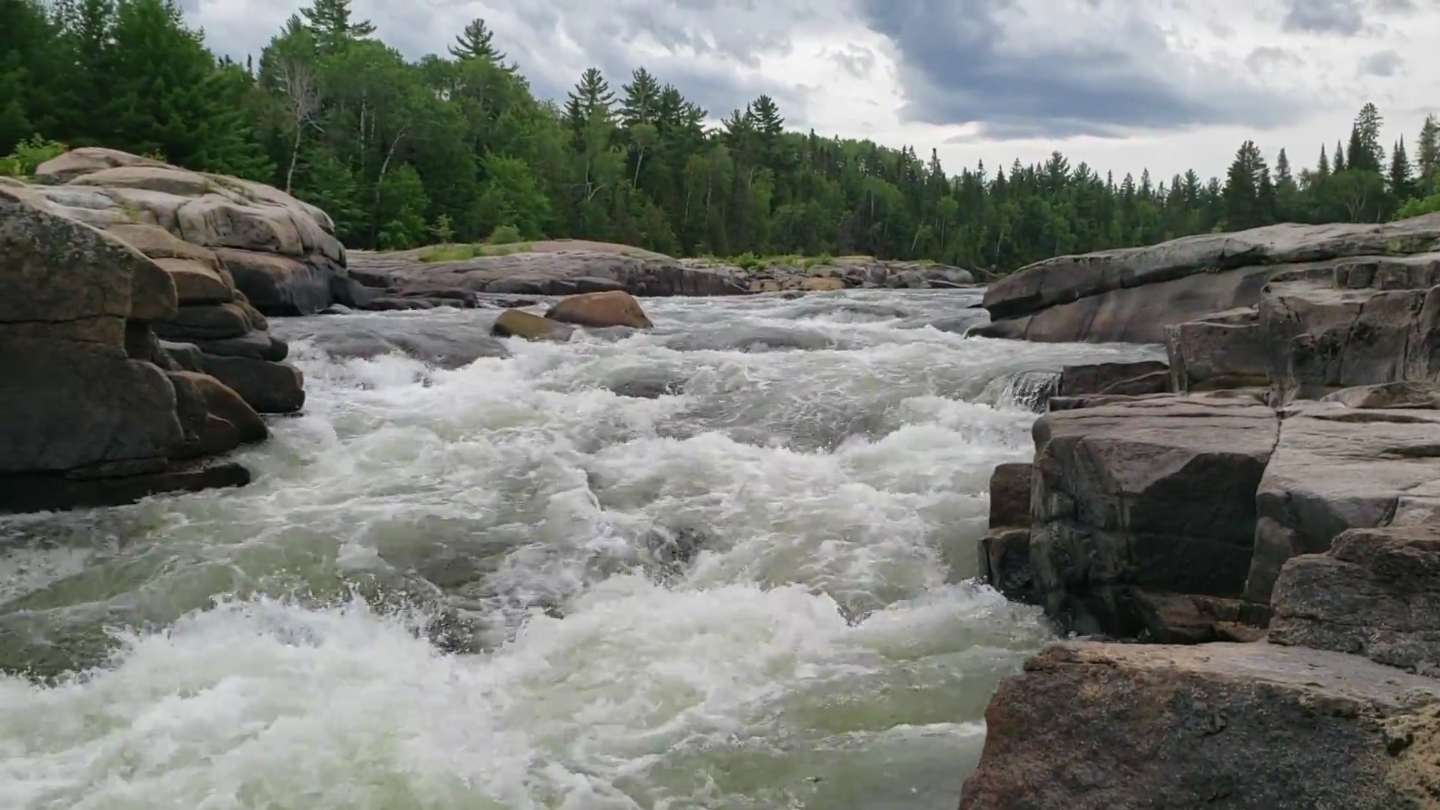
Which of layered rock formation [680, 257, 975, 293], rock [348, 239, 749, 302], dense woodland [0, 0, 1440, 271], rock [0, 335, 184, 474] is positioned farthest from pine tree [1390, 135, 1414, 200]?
rock [0, 335, 184, 474]

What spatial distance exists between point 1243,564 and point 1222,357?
13.8 feet

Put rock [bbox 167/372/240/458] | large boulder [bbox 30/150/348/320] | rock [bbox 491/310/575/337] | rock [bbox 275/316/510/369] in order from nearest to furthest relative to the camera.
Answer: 1. rock [bbox 167/372/240/458]
2. rock [bbox 275/316/510/369]
3. rock [bbox 491/310/575/337]
4. large boulder [bbox 30/150/348/320]

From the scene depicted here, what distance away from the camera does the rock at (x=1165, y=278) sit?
1348 centimetres

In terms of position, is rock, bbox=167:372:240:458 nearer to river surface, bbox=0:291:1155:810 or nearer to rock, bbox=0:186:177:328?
river surface, bbox=0:291:1155:810

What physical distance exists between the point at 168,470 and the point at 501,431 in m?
2.91

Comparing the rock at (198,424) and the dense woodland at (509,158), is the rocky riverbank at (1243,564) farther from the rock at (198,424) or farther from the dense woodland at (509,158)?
the dense woodland at (509,158)

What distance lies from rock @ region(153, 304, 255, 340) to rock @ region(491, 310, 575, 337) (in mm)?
4970

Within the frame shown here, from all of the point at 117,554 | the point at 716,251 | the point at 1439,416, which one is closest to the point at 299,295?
the point at 117,554

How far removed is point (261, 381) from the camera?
10234 millimetres

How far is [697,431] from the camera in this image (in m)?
10.4

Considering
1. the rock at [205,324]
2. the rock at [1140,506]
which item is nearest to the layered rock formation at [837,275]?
the rock at [205,324]

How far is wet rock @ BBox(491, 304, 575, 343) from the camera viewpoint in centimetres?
1499

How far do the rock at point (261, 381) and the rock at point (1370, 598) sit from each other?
9393 mm

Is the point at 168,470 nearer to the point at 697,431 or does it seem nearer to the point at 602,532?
the point at 602,532
